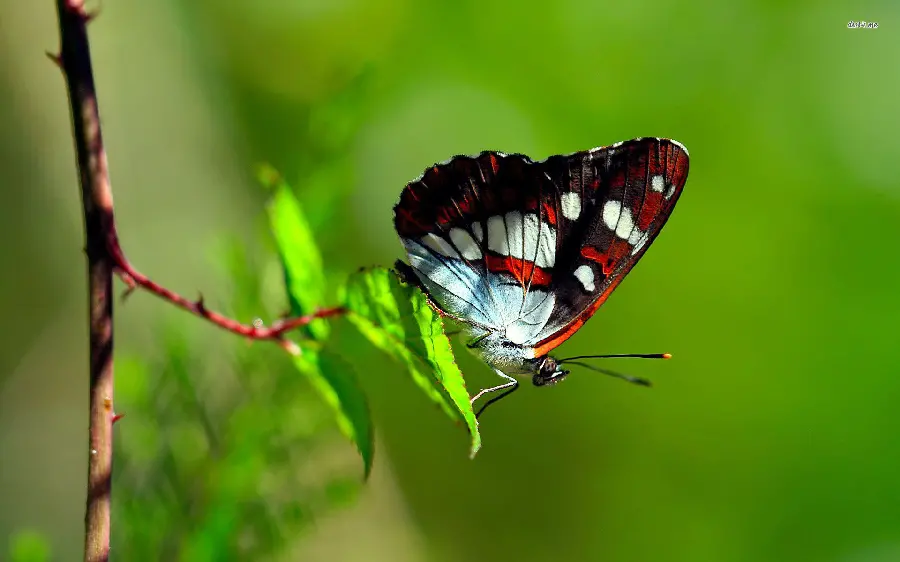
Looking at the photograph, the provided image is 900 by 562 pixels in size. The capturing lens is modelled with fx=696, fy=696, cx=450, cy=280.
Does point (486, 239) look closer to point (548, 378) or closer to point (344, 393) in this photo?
point (548, 378)

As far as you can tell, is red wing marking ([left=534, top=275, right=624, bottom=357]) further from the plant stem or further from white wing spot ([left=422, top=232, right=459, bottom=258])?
the plant stem

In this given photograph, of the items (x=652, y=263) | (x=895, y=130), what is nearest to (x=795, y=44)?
(x=895, y=130)

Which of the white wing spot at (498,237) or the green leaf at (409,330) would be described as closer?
the green leaf at (409,330)

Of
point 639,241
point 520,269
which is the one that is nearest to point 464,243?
point 520,269

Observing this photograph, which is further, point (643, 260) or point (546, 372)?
point (643, 260)

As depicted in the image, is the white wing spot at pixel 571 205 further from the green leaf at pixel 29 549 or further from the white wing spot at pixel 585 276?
the green leaf at pixel 29 549

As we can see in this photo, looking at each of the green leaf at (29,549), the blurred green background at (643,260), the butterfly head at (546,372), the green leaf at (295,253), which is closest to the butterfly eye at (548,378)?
the butterfly head at (546,372)
